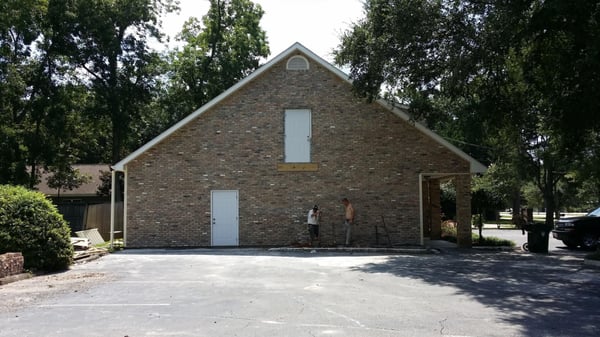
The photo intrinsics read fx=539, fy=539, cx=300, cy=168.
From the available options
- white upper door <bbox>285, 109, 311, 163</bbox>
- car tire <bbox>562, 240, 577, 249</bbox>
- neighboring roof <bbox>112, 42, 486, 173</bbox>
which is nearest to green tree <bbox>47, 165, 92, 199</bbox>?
neighboring roof <bbox>112, 42, 486, 173</bbox>

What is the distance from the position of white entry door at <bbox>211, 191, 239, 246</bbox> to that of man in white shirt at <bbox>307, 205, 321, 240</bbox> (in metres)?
3.00

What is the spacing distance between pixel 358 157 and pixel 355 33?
499 centimetres

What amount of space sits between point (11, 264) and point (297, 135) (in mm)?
11467

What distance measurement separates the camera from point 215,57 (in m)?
38.2

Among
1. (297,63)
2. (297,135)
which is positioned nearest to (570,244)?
(297,135)

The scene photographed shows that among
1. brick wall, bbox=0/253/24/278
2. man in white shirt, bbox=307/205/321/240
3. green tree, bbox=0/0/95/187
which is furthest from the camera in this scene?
green tree, bbox=0/0/95/187

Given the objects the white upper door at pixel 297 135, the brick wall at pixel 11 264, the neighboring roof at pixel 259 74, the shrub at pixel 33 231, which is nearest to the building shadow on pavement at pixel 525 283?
the neighboring roof at pixel 259 74

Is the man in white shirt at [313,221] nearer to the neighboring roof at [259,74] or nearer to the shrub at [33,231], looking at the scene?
the neighboring roof at [259,74]

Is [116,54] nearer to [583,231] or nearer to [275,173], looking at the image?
[275,173]

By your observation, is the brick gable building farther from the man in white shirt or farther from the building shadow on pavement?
the building shadow on pavement

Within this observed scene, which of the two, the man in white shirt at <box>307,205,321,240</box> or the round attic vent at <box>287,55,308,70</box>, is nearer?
the man in white shirt at <box>307,205,321,240</box>

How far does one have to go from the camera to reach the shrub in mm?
13914

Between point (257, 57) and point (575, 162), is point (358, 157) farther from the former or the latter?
point (257, 57)

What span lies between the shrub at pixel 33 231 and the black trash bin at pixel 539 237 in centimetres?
1531
